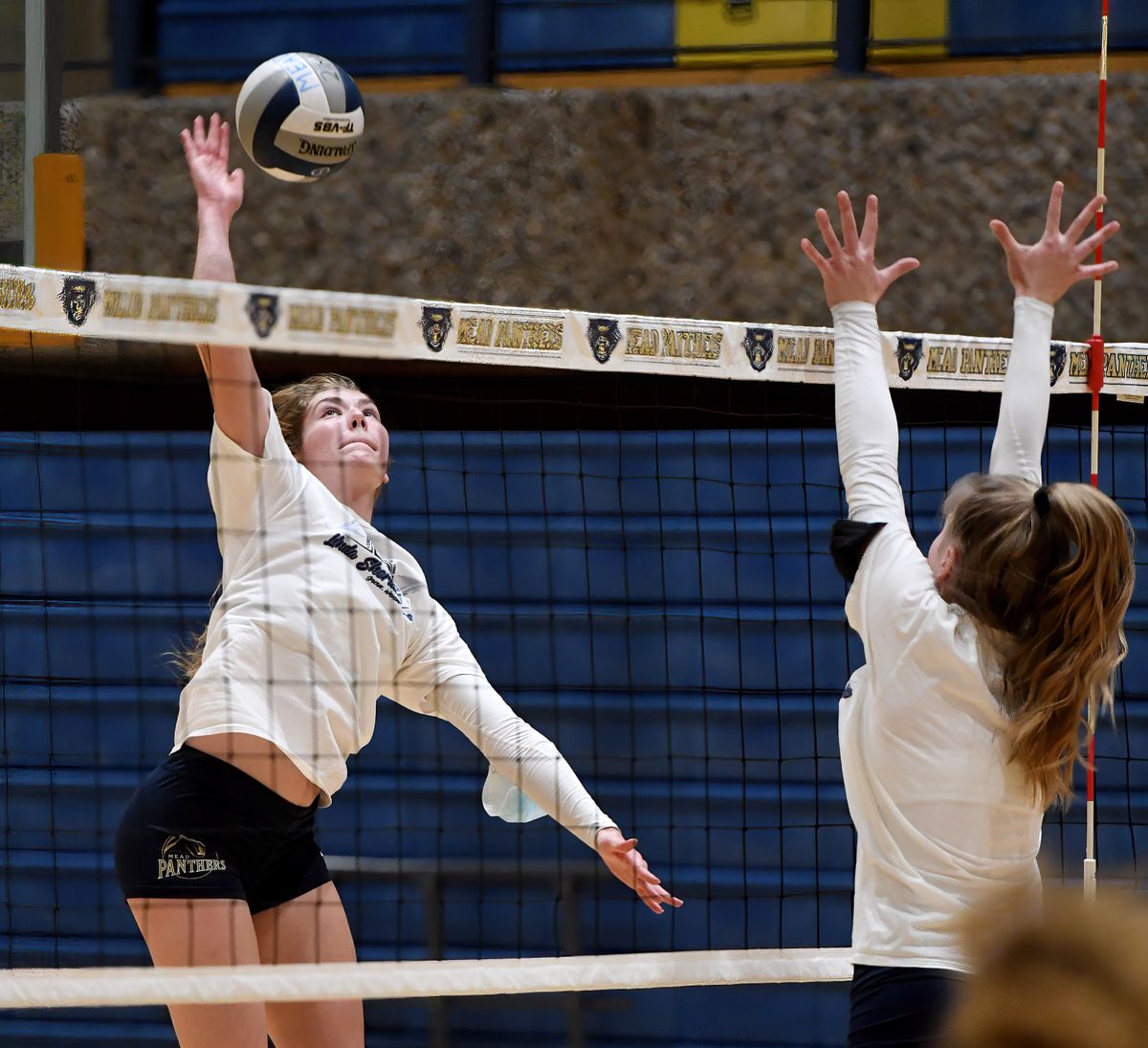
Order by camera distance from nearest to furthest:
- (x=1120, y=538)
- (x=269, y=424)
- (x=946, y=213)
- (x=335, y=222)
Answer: (x=1120, y=538)
(x=269, y=424)
(x=946, y=213)
(x=335, y=222)

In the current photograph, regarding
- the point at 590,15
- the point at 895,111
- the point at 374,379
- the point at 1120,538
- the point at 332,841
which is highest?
the point at 590,15

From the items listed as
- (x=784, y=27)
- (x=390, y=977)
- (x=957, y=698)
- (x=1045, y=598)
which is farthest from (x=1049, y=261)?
(x=784, y=27)

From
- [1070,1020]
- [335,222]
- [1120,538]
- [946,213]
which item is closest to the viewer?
[1070,1020]

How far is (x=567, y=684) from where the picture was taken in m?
6.66

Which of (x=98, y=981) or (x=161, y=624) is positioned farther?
(x=161, y=624)

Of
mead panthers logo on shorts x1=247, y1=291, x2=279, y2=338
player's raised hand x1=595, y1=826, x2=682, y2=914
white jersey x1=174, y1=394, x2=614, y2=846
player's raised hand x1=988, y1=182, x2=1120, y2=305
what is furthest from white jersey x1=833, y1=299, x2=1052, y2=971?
mead panthers logo on shorts x1=247, y1=291, x2=279, y2=338

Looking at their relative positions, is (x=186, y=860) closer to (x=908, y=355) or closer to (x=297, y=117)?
(x=297, y=117)

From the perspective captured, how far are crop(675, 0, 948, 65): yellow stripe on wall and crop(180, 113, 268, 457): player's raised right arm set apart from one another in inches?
153

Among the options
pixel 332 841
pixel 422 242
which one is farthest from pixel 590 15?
pixel 332 841

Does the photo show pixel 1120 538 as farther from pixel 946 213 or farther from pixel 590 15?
pixel 590 15

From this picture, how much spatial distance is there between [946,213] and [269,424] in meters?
3.74

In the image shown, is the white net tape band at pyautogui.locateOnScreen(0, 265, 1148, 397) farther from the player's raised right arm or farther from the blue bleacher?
the blue bleacher

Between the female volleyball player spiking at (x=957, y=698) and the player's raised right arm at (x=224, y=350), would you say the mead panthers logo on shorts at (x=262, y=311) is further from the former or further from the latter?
the female volleyball player spiking at (x=957, y=698)

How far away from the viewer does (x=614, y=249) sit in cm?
650
